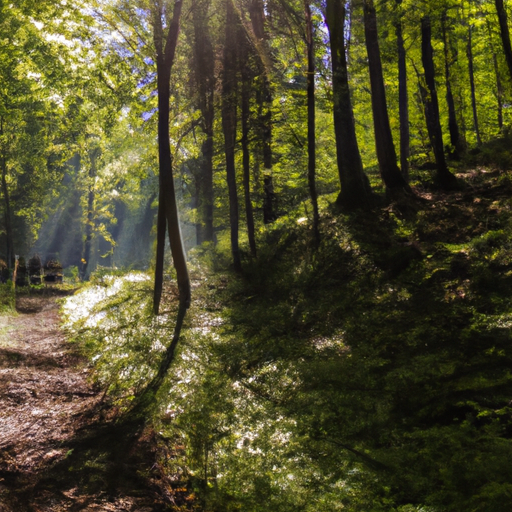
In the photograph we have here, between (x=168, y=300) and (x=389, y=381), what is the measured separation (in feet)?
25.2

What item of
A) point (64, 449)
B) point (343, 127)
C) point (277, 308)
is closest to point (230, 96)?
point (343, 127)

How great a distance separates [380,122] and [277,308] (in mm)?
5932

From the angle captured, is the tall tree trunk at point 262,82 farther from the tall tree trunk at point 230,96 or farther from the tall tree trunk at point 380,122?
the tall tree trunk at point 380,122

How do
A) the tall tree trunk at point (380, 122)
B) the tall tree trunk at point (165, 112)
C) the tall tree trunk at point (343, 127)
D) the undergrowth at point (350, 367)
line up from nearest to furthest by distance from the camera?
the undergrowth at point (350, 367) → the tall tree trunk at point (165, 112) → the tall tree trunk at point (343, 127) → the tall tree trunk at point (380, 122)

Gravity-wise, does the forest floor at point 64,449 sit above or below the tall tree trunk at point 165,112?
below

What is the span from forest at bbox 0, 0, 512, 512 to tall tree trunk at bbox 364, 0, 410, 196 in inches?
A: 2.5

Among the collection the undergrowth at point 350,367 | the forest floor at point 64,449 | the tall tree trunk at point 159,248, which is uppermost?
the tall tree trunk at point 159,248

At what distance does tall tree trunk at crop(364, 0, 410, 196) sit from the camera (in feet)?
39.9

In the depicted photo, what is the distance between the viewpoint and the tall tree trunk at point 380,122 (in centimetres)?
1216

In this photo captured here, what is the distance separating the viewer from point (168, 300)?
12.3 metres

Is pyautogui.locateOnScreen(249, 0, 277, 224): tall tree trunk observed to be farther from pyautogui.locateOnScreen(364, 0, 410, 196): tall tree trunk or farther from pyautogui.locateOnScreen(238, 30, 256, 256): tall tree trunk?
pyautogui.locateOnScreen(364, 0, 410, 196): tall tree trunk

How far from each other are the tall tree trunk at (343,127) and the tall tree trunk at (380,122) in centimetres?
59

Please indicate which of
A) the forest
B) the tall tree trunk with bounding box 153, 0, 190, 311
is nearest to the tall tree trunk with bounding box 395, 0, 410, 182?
the forest

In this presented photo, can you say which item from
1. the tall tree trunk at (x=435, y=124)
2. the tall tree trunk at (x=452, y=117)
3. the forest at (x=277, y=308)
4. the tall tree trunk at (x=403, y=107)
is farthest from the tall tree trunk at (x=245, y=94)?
the tall tree trunk at (x=452, y=117)
